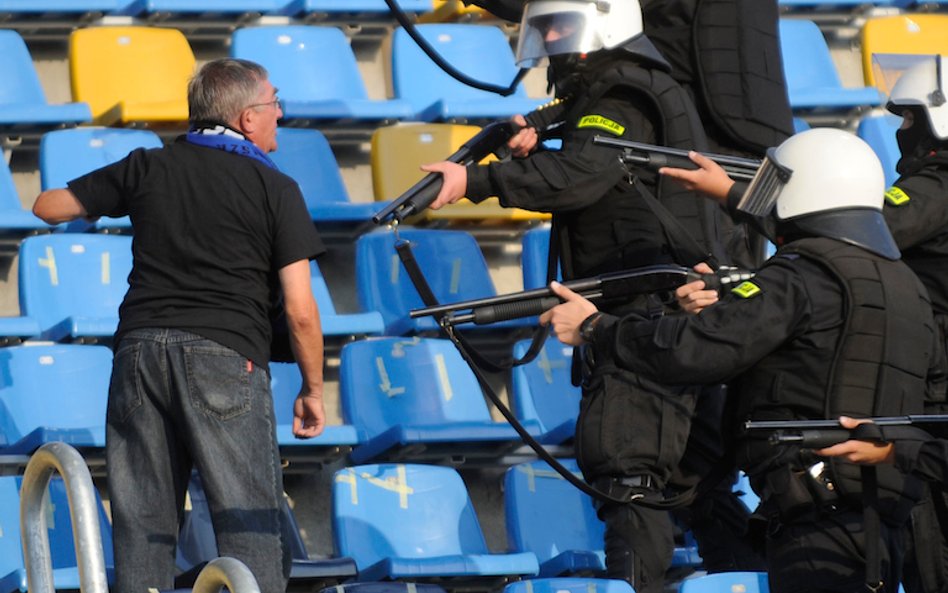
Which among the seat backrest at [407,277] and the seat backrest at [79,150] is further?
the seat backrest at [407,277]

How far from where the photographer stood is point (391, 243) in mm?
6836

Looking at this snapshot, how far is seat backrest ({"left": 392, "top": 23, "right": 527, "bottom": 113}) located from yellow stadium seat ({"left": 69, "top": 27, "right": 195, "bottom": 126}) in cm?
94

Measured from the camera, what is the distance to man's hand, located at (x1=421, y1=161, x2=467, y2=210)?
213 inches

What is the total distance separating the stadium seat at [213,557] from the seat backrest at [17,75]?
6.51ft

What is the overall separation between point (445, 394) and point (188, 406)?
2.03m

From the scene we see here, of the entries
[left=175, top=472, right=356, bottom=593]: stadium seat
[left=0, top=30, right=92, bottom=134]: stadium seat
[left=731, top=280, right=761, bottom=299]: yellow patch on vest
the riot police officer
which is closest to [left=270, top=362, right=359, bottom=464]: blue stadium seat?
[left=175, top=472, right=356, bottom=593]: stadium seat

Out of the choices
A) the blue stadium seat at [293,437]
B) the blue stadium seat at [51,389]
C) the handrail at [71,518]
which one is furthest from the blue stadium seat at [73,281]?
the handrail at [71,518]

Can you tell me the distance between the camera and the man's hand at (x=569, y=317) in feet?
16.4

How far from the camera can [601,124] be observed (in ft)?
18.1

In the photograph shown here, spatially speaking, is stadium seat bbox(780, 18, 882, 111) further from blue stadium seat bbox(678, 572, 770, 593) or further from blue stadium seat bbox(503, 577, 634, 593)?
blue stadium seat bbox(503, 577, 634, 593)

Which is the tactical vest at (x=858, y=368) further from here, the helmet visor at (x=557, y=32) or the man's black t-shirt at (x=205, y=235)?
the man's black t-shirt at (x=205, y=235)

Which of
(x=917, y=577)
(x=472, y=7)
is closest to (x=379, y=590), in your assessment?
(x=917, y=577)

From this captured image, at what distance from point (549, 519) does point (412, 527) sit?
503 mm

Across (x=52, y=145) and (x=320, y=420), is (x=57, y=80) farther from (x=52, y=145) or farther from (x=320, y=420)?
(x=320, y=420)
